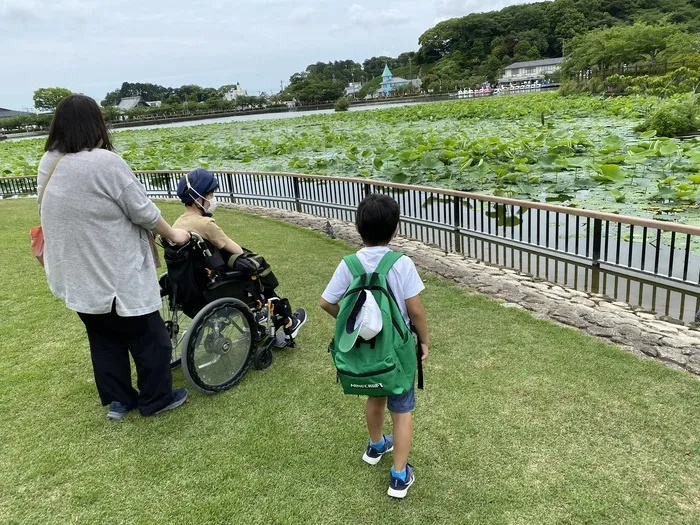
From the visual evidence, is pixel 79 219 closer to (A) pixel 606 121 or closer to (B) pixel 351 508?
(B) pixel 351 508

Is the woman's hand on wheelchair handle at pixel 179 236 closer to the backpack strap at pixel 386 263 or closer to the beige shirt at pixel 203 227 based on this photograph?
the beige shirt at pixel 203 227

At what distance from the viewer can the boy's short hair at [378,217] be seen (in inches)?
67.9

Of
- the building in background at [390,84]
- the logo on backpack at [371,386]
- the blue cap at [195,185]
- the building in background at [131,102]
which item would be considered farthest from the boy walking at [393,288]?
the building in background at [131,102]

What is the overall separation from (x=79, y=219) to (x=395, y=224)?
1326 millimetres

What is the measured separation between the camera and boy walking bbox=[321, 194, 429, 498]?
5.71ft

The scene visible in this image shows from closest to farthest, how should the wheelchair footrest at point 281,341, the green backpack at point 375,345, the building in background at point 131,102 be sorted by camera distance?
the green backpack at point 375,345
the wheelchair footrest at point 281,341
the building in background at point 131,102

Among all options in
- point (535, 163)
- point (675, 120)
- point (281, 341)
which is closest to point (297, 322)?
point (281, 341)

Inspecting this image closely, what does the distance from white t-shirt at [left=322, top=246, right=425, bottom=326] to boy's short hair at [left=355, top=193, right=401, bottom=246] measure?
55 millimetres

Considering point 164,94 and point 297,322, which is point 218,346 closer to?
point 297,322

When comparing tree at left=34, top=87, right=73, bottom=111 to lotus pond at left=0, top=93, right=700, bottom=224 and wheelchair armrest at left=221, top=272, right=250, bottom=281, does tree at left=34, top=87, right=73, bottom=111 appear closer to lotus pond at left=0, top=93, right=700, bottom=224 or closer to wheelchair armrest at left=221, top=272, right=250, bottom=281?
lotus pond at left=0, top=93, right=700, bottom=224

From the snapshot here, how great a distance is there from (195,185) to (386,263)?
130cm

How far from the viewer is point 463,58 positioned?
266 feet

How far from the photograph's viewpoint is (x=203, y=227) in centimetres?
258

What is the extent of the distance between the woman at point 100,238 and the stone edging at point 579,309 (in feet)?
8.84
